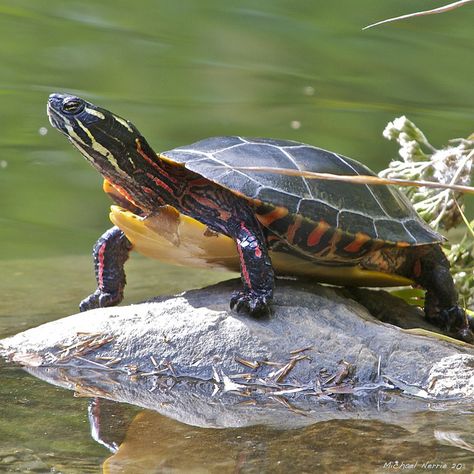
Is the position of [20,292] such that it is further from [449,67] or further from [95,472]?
[449,67]

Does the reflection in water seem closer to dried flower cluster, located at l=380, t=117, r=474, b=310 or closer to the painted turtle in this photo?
the painted turtle

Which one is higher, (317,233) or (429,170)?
(429,170)

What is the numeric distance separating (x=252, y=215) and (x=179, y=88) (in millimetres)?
4586

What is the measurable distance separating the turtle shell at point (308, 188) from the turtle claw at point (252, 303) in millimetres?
229

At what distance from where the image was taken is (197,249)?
2.46 metres

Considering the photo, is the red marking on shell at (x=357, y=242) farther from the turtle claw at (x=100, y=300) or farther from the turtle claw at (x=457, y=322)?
the turtle claw at (x=100, y=300)

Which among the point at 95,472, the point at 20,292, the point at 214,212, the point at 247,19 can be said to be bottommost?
the point at 20,292

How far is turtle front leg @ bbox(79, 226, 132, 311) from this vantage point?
8.53 feet

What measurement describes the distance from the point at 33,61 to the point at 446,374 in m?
5.41

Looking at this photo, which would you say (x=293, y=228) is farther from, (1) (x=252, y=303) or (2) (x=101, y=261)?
(2) (x=101, y=261)

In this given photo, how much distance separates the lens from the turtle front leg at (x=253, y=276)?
88.1 inches

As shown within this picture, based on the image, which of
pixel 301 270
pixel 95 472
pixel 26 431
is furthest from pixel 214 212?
pixel 95 472

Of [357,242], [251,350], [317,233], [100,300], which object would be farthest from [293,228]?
[100,300]

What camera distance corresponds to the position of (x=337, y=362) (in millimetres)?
2117
